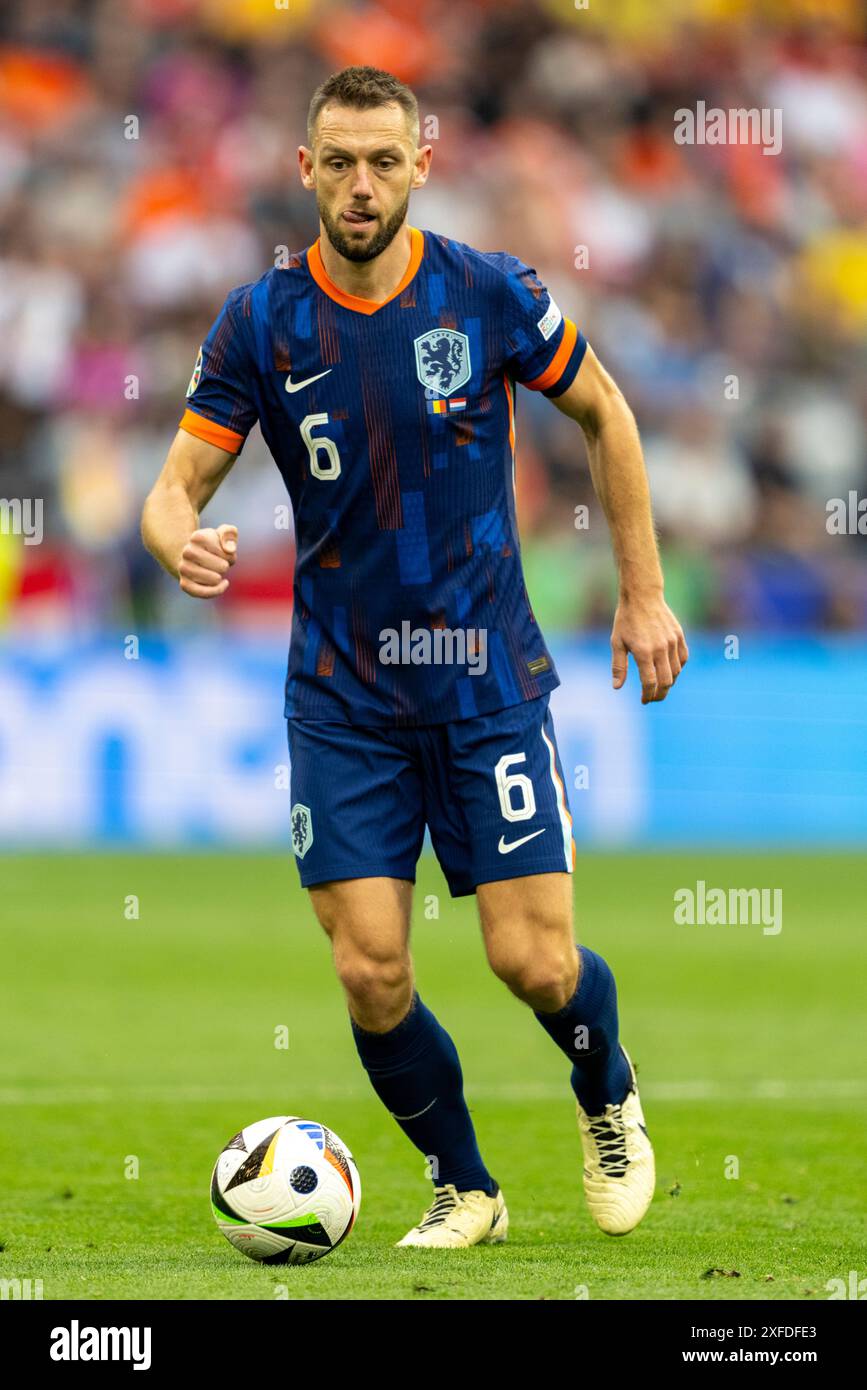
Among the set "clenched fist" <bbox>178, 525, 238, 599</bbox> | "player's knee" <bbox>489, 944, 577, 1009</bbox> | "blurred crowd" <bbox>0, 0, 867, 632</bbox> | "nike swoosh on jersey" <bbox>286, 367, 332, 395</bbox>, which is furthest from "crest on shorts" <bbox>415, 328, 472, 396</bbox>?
"blurred crowd" <bbox>0, 0, 867, 632</bbox>

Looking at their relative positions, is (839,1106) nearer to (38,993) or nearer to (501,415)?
(501,415)

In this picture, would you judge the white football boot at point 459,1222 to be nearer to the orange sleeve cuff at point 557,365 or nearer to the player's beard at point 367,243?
the orange sleeve cuff at point 557,365

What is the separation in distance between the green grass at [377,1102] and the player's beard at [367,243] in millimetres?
2263

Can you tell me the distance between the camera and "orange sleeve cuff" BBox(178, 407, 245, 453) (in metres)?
5.30

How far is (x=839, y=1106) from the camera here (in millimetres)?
7703

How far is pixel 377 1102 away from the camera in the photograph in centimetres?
788

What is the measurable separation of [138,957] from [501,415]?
255 inches

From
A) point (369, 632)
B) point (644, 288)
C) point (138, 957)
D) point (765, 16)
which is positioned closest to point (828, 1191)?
point (369, 632)

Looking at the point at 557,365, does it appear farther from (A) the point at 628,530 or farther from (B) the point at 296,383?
(B) the point at 296,383

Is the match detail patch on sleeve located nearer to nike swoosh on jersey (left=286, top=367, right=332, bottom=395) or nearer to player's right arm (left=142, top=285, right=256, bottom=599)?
nike swoosh on jersey (left=286, top=367, right=332, bottom=395)

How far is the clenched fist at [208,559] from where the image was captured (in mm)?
4828

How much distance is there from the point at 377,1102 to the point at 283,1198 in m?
2.73

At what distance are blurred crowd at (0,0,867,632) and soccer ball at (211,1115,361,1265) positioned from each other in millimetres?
10606

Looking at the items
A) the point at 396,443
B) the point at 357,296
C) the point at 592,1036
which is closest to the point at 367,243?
the point at 357,296
